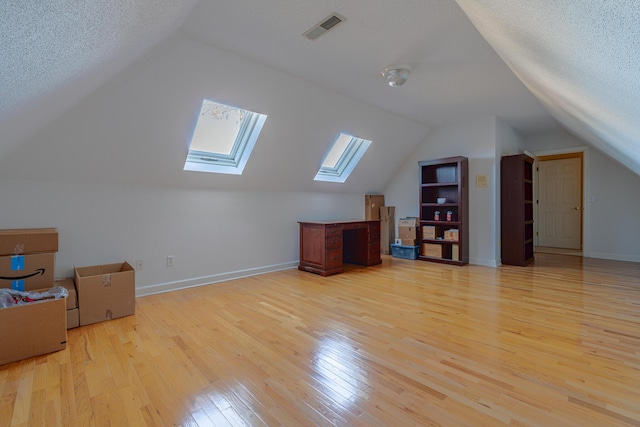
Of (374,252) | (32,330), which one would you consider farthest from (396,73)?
(32,330)

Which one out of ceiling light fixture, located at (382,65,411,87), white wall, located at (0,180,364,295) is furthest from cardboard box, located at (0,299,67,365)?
ceiling light fixture, located at (382,65,411,87)

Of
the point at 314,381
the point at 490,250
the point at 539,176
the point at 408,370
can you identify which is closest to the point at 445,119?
the point at 490,250

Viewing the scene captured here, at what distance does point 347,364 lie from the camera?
180cm

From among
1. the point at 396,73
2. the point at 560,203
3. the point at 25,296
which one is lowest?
the point at 25,296

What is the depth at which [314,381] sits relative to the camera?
1.63 m

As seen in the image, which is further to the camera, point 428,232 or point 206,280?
point 428,232

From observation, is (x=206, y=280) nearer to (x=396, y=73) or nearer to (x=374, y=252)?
(x=374, y=252)

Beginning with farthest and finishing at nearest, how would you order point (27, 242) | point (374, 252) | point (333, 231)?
point (374, 252) → point (333, 231) → point (27, 242)

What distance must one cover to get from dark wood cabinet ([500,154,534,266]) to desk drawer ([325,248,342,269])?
8.73 ft

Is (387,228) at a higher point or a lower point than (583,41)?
lower

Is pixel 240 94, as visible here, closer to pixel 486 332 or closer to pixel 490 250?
pixel 486 332

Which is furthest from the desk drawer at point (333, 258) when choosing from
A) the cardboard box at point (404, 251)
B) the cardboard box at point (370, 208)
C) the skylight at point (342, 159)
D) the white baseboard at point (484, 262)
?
the white baseboard at point (484, 262)

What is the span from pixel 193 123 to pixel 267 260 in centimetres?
211

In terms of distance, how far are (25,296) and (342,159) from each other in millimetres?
4202
